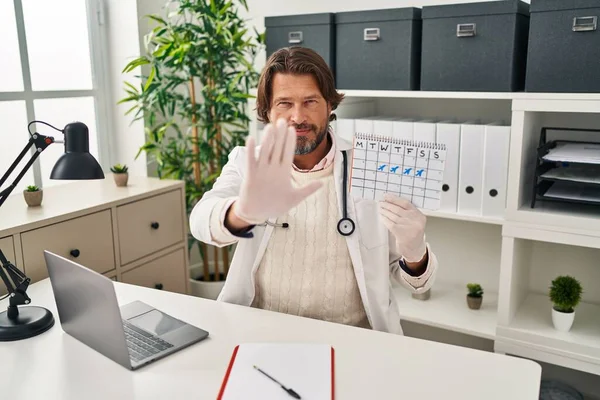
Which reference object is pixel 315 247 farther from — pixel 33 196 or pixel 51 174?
pixel 33 196

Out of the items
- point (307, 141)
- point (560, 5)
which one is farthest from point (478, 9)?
point (307, 141)

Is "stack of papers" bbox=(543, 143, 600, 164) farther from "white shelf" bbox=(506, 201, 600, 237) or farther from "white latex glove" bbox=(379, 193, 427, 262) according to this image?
"white latex glove" bbox=(379, 193, 427, 262)

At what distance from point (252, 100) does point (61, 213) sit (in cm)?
99

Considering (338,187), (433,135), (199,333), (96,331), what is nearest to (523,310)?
(433,135)

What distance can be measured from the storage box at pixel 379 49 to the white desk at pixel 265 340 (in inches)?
45.8

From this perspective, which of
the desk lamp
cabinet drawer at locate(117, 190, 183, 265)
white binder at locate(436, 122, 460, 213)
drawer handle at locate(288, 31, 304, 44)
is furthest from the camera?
drawer handle at locate(288, 31, 304, 44)

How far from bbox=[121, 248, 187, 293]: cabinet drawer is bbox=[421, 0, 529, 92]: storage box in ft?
4.30

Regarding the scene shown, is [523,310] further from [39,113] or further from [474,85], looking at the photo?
[39,113]

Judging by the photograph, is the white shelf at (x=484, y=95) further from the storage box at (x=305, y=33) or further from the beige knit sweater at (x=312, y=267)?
the beige knit sweater at (x=312, y=267)

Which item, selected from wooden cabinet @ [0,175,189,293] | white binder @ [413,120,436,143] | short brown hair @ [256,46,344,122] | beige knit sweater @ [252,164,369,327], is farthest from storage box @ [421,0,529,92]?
wooden cabinet @ [0,175,189,293]

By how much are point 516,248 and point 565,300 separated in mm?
246

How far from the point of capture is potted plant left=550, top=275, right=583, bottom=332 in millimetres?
2027

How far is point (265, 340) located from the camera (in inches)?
52.9

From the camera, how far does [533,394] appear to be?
113cm
